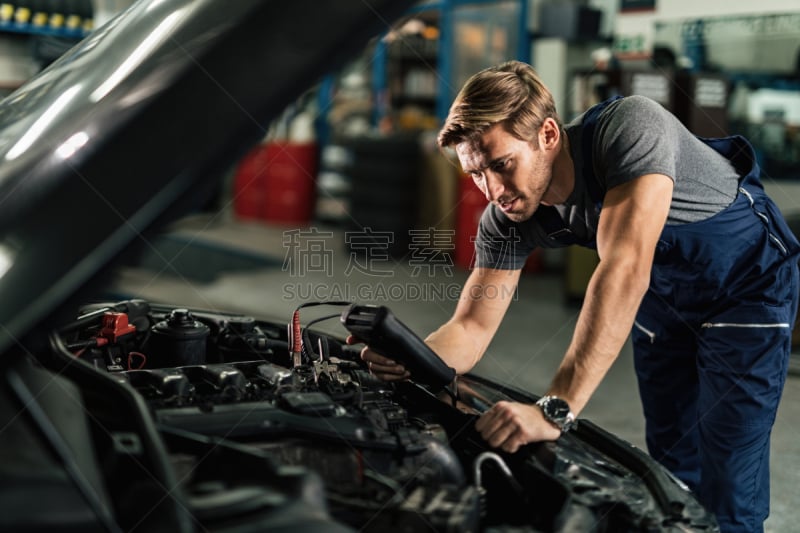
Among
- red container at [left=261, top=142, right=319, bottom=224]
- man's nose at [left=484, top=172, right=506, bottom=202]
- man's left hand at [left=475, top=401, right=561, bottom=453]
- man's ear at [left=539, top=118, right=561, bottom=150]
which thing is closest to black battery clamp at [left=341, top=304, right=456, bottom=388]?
man's left hand at [left=475, top=401, right=561, bottom=453]

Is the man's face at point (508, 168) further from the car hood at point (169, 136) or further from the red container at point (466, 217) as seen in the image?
the red container at point (466, 217)

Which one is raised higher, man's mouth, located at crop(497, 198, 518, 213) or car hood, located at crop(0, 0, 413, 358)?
car hood, located at crop(0, 0, 413, 358)

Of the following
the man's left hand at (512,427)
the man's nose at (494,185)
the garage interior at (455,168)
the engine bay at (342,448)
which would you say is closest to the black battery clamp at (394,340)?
the engine bay at (342,448)

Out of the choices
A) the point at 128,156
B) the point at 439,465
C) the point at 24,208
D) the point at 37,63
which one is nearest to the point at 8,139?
the point at 24,208

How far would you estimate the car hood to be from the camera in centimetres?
95

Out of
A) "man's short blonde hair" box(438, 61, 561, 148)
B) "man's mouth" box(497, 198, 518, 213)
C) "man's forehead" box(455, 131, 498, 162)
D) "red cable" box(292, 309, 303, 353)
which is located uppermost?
"man's short blonde hair" box(438, 61, 561, 148)

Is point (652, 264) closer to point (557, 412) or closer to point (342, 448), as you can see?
point (557, 412)

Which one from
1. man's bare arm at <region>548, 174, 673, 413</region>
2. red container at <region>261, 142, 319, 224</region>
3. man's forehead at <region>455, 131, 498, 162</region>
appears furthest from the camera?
red container at <region>261, 142, 319, 224</region>

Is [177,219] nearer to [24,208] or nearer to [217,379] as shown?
[24,208]

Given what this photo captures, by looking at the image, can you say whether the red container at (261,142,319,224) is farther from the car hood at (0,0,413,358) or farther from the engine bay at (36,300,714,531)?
the car hood at (0,0,413,358)

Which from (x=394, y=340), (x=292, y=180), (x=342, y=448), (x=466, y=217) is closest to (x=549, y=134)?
(x=394, y=340)

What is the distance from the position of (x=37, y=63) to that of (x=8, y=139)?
5.89m

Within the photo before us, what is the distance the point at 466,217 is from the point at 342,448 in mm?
5022

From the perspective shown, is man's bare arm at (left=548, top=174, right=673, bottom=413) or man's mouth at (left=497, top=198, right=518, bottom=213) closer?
man's bare arm at (left=548, top=174, right=673, bottom=413)
